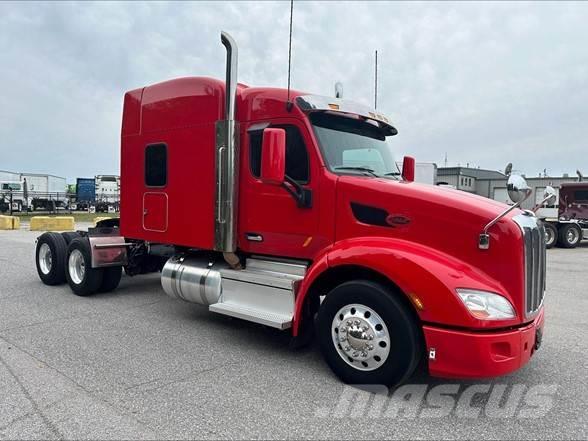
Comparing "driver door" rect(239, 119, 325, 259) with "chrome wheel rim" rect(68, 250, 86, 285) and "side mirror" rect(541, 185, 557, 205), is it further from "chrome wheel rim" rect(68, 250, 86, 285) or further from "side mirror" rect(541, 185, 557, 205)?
"chrome wheel rim" rect(68, 250, 86, 285)

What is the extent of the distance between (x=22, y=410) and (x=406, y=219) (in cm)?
330

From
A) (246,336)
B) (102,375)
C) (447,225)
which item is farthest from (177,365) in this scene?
(447,225)

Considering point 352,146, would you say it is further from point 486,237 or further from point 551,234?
point 551,234

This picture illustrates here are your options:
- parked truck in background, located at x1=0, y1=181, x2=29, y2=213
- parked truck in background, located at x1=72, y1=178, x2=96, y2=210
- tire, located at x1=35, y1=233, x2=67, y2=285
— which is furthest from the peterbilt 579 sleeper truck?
parked truck in background, located at x1=72, y1=178, x2=96, y2=210

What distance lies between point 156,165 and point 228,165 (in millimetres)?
1516

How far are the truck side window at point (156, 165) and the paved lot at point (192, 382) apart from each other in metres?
1.77

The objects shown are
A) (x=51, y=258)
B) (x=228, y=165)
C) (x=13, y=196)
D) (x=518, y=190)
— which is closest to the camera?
(x=518, y=190)

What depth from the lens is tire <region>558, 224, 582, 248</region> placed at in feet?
59.1

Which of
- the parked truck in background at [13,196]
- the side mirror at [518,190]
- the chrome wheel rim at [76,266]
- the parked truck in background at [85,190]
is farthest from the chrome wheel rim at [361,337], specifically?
the parked truck in background at [85,190]

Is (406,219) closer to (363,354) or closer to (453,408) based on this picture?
(363,354)

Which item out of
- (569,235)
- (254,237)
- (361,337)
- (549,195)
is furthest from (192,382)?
(569,235)

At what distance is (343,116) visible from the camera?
15.8 ft

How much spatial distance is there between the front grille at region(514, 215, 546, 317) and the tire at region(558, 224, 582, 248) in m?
16.1

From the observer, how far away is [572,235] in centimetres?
1809
